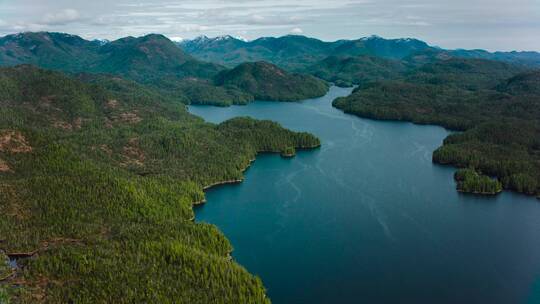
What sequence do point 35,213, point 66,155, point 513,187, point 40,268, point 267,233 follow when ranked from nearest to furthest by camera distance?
point 40,268, point 35,213, point 267,233, point 66,155, point 513,187

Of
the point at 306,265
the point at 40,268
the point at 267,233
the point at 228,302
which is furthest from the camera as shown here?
the point at 267,233

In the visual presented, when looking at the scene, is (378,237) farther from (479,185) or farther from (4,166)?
(4,166)

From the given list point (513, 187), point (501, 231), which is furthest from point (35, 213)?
point (513, 187)

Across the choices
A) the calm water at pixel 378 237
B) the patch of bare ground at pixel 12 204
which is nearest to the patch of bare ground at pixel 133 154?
the calm water at pixel 378 237

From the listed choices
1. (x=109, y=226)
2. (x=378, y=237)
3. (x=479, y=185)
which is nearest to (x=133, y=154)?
(x=109, y=226)

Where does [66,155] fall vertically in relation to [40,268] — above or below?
above

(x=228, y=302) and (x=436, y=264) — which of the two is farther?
(x=436, y=264)

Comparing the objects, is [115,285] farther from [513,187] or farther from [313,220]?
[513,187]

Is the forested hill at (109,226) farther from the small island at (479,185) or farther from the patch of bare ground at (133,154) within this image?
the small island at (479,185)
